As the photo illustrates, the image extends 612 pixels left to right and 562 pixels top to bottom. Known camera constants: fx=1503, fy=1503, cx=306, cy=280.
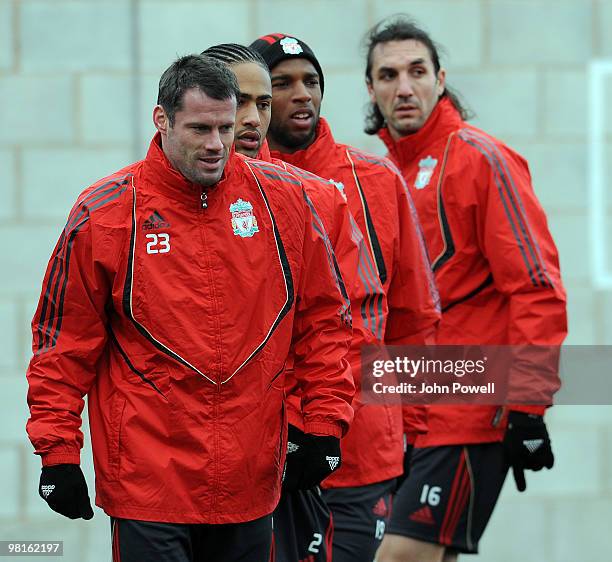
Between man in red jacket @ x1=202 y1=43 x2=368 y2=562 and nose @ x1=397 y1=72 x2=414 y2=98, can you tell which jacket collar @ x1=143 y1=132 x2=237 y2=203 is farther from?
nose @ x1=397 y1=72 x2=414 y2=98

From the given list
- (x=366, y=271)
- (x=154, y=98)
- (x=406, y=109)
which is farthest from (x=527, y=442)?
(x=154, y=98)

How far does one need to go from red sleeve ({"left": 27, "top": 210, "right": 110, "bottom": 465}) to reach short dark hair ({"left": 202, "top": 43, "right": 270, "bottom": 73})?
0.83 m

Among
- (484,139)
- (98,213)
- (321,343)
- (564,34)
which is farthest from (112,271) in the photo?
(564,34)

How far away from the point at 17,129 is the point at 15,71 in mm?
254

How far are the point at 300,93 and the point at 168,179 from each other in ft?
3.37

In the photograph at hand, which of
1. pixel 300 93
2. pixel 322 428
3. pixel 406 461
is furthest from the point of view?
pixel 406 461

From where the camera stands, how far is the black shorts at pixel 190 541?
348 cm

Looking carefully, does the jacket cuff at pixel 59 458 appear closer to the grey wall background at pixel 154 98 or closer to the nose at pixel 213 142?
the nose at pixel 213 142

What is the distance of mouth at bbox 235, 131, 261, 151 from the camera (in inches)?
161

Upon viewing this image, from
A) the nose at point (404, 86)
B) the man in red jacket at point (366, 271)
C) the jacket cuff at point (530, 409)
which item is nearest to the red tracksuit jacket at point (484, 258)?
the jacket cuff at point (530, 409)

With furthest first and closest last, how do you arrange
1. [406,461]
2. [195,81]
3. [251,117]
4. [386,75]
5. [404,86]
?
1. [386,75]
2. [404,86]
3. [406,461]
4. [251,117]
5. [195,81]

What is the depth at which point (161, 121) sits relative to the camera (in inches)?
144

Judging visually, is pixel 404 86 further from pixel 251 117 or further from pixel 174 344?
pixel 174 344

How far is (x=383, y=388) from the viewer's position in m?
4.39
